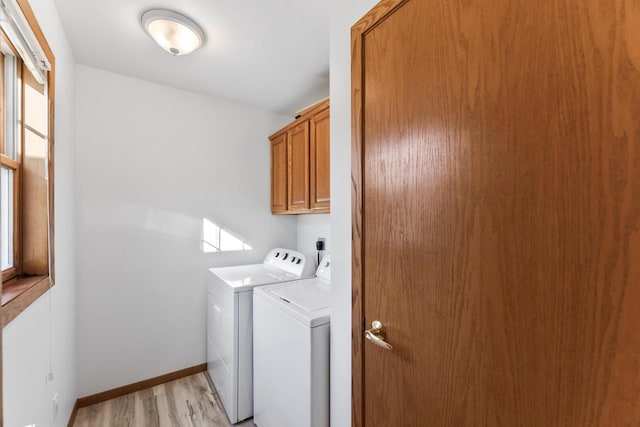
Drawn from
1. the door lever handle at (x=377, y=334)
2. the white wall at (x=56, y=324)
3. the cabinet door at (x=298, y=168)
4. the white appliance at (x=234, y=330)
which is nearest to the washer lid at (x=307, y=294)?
the white appliance at (x=234, y=330)

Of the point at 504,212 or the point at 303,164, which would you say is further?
the point at 303,164

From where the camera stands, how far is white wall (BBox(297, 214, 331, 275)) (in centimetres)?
233

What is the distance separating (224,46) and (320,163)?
Result: 977 mm

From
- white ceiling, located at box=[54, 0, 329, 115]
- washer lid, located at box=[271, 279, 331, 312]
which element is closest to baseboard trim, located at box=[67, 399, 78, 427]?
washer lid, located at box=[271, 279, 331, 312]

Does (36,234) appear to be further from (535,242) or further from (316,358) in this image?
(535,242)

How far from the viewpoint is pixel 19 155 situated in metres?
1.26

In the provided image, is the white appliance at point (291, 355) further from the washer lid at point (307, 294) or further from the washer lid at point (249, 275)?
the washer lid at point (249, 275)

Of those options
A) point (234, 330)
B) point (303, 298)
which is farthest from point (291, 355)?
point (234, 330)

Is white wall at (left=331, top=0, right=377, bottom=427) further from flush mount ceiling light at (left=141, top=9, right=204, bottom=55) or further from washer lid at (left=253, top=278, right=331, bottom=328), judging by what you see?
flush mount ceiling light at (left=141, top=9, right=204, bottom=55)

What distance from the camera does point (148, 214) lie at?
89.0 inches

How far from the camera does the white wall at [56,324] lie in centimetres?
98

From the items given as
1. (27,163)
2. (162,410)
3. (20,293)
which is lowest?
(162,410)

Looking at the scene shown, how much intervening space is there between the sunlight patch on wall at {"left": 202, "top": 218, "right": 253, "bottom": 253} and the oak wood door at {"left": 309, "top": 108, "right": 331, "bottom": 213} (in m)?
0.91

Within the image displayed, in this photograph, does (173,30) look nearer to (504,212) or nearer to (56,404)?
(504,212)
